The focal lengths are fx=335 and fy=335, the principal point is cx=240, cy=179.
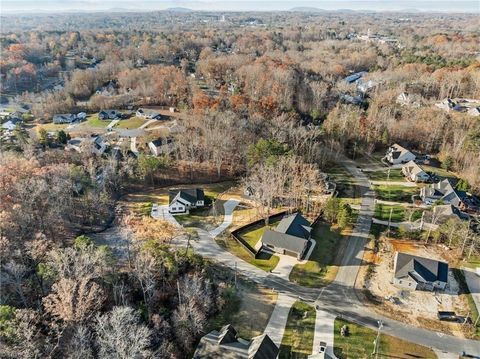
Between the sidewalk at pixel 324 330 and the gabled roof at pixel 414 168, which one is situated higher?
the gabled roof at pixel 414 168

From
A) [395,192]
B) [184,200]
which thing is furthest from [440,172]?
[184,200]

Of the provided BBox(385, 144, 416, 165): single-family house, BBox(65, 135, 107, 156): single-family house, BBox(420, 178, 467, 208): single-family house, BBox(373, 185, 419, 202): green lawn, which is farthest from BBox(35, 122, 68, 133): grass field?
BBox(420, 178, 467, 208): single-family house

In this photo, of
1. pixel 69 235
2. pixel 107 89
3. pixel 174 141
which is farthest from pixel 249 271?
pixel 107 89

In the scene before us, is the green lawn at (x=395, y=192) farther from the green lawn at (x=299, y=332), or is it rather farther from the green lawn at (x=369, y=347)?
the green lawn at (x=299, y=332)

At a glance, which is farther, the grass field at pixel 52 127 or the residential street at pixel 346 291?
the grass field at pixel 52 127

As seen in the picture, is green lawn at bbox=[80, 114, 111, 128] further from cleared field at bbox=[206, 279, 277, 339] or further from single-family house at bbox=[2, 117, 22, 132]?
cleared field at bbox=[206, 279, 277, 339]

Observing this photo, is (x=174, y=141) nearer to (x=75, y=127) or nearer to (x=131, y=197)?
(x=131, y=197)

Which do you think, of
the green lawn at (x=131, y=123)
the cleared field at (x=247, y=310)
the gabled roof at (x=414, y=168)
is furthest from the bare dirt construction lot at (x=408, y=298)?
the green lawn at (x=131, y=123)
